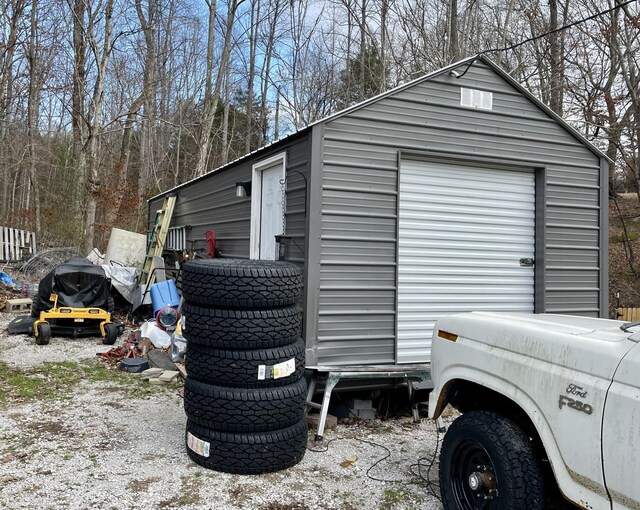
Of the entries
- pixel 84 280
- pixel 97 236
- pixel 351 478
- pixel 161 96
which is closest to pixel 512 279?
pixel 351 478

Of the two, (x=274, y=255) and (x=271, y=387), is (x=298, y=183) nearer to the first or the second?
(x=274, y=255)

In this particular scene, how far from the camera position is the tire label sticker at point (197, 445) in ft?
11.8

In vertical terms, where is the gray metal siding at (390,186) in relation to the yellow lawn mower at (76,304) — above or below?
above

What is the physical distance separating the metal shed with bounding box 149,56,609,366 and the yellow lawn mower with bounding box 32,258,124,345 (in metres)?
3.05

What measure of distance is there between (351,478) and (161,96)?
2030 centimetres

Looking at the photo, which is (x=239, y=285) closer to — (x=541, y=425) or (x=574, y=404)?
(x=541, y=425)

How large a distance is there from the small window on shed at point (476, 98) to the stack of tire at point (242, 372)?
117 inches

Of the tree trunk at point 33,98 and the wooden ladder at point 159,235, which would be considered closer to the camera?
the wooden ladder at point 159,235

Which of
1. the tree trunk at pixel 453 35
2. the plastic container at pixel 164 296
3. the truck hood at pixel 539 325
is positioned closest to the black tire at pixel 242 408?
the truck hood at pixel 539 325

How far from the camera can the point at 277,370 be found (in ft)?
11.9

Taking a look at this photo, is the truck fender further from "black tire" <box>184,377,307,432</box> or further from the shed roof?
the shed roof

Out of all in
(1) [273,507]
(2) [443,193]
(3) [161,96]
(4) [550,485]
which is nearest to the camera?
(4) [550,485]

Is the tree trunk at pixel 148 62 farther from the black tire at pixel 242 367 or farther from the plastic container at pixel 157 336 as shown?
the black tire at pixel 242 367

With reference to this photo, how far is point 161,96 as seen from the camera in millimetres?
21141
